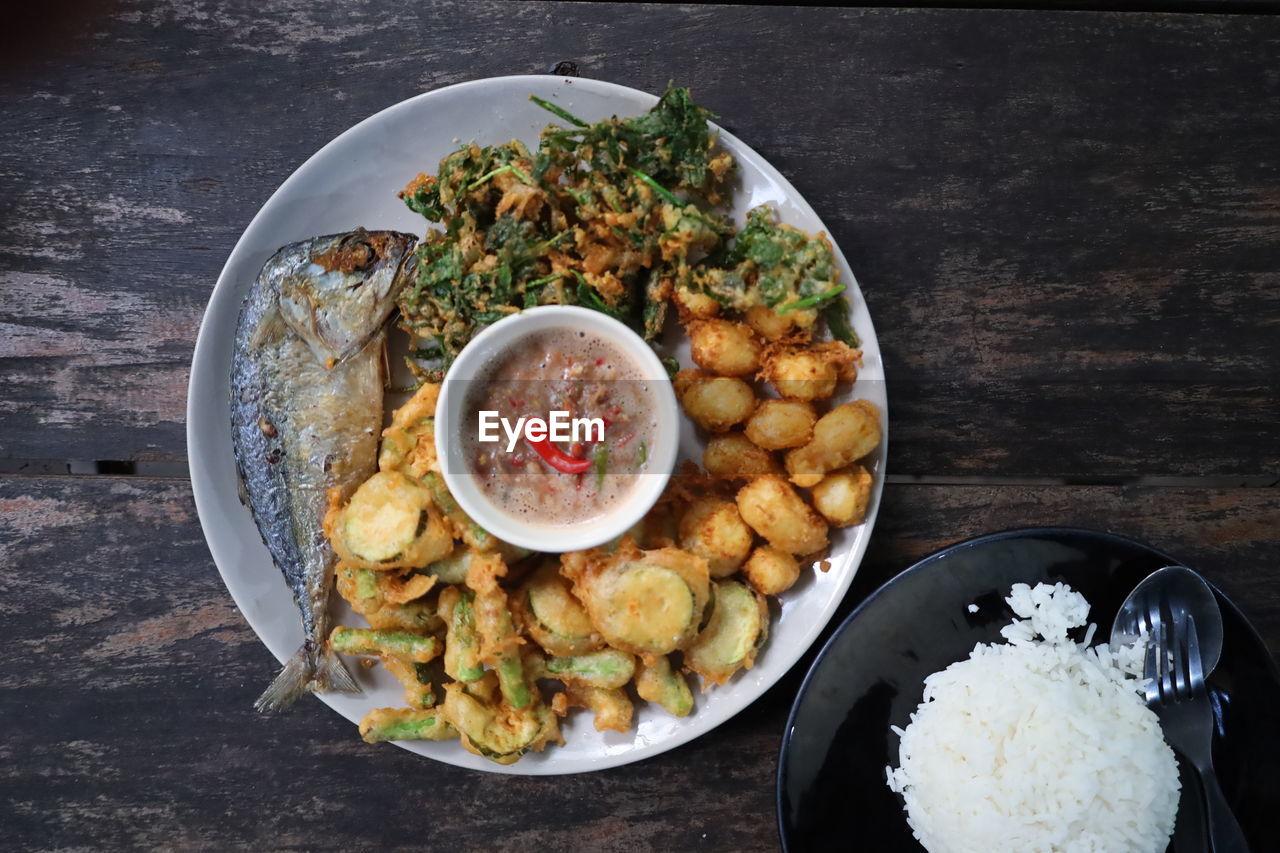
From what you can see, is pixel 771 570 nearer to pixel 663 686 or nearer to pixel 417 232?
pixel 663 686

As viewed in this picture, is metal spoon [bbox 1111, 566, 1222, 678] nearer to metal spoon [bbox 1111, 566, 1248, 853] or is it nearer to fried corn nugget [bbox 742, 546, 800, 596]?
metal spoon [bbox 1111, 566, 1248, 853]

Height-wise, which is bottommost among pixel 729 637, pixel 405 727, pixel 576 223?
pixel 405 727

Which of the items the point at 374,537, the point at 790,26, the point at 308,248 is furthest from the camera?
the point at 790,26

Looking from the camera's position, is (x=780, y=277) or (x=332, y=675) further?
(x=332, y=675)

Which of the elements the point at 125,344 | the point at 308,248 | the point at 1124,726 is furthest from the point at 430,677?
the point at 1124,726

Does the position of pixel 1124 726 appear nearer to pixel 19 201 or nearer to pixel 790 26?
pixel 790 26

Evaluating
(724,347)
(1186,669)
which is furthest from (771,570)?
(1186,669)

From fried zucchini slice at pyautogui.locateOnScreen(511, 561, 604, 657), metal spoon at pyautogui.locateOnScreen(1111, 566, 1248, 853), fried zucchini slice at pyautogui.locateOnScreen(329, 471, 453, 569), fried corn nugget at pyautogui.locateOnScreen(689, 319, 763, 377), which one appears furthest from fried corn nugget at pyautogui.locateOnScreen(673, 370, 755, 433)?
metal spoon at pyautogui.locateOnScreen(1111, 566, 1248, 853)
